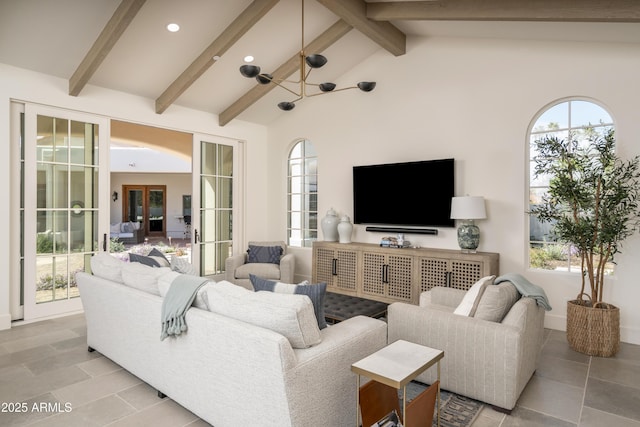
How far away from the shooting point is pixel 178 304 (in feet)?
7.84

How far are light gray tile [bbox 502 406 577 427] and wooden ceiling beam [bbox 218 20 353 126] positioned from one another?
4.38m

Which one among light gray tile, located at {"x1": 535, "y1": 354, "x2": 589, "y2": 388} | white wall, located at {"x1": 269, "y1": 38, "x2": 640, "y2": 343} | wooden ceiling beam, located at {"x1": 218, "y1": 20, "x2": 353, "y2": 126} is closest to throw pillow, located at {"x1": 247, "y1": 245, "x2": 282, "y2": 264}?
white wall, located at {"x1": 269, "y1": 38, "x2": 640, "y2": 343}

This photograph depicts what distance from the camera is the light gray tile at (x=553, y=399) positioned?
2.52 m

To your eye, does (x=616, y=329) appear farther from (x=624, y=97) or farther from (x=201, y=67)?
(x=201, y=67)

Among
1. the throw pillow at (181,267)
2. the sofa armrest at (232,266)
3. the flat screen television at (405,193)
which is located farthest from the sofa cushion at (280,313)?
the sofa armrest at (232,266)

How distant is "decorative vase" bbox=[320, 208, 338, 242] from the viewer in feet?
19.1

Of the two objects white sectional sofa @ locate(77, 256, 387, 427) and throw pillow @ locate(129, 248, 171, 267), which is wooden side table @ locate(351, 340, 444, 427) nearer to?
white sectional sofa @ locate(77, 256, 387, 427)

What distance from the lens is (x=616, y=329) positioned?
Result: 136 inches

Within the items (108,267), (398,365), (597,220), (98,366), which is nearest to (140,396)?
(98,366)

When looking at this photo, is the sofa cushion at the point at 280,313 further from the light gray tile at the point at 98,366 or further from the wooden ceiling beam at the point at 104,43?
the wooden ceiling beam at the point at 104,43

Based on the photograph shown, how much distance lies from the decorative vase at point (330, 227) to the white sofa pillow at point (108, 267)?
310 cm

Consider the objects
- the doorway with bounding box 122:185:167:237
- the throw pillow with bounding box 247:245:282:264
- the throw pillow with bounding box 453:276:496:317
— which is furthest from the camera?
the doorway with bounding box 122:185:167:237

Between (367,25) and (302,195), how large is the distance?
3072 millimetres

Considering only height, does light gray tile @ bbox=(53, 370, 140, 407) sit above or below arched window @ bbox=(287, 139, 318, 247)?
below
